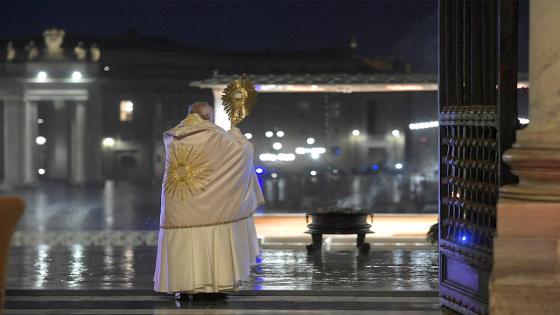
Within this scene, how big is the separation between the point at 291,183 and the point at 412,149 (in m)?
24.0

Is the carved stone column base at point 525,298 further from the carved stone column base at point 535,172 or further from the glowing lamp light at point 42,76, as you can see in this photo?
the glowing lamp light at point 42,76

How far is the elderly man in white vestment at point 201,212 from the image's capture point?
30.5 ft

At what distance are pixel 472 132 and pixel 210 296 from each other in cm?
240

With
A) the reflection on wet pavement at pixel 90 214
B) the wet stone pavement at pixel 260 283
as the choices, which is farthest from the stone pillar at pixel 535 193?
the reflection on wet pavement at pixel 90 214

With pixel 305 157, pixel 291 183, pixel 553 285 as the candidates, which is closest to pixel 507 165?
pixel 553 285

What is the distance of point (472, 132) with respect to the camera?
851cm

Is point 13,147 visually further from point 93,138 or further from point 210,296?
point 210,296

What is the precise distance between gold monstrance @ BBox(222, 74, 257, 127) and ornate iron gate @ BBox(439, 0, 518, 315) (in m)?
1.69

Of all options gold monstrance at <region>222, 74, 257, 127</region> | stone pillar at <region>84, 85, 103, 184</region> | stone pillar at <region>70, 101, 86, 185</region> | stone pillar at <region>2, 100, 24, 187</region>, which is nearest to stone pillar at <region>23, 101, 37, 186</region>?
stone pillar at <region>2, 100, 24, 187</region>

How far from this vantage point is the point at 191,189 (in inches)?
369

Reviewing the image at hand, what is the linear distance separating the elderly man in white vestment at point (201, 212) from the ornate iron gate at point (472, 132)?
62.4 inches

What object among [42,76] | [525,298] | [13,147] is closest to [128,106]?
[42,76]

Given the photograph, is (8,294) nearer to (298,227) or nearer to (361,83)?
(298,227)

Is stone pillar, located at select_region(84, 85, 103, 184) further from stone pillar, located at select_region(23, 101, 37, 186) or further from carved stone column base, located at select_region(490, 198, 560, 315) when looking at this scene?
carved stone column base, located at select_region(490, 198, 560, 315)
